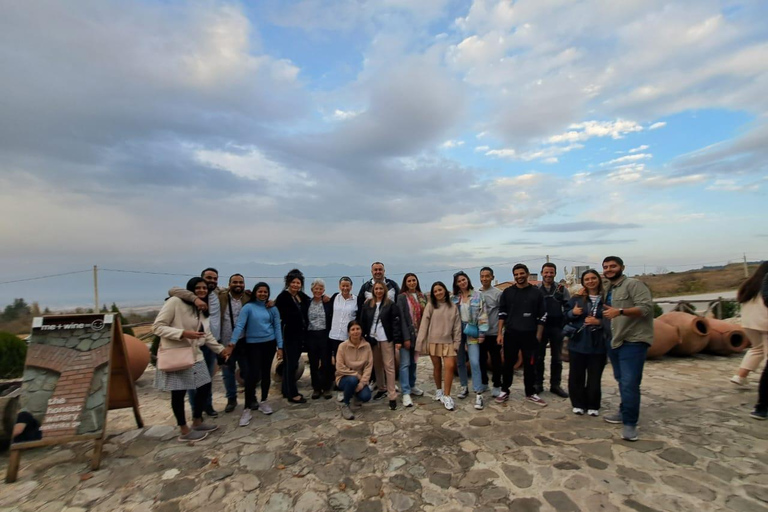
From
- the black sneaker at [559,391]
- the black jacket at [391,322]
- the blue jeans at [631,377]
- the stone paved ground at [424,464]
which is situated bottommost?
the stone paved ground at [424,464]

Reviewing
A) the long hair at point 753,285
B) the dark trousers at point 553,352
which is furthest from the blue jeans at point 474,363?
the long hair at point 753,285

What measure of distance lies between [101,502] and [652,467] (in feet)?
15.4

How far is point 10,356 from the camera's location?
586 cm

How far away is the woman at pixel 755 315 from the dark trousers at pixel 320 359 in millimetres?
5609

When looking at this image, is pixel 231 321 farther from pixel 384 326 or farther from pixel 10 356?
pixel 10 356

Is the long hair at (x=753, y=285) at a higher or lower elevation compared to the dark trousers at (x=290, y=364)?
higher

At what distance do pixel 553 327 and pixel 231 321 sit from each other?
453cm

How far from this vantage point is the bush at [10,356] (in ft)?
19.0

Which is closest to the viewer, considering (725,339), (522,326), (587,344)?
(587,344)

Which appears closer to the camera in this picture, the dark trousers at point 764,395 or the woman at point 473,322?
the dark trousers at point 764,395

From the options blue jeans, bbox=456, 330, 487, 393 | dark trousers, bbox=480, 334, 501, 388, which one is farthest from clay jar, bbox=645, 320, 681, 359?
blue jeans, bbox=456, 330, 487, 393

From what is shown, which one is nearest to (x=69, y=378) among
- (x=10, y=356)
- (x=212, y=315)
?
(x=212, y=315)

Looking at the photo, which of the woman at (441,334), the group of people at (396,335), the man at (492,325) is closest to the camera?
the group of people at (396,335)

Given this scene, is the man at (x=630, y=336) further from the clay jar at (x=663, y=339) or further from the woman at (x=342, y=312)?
the clay jar at (x=663, y=339)
